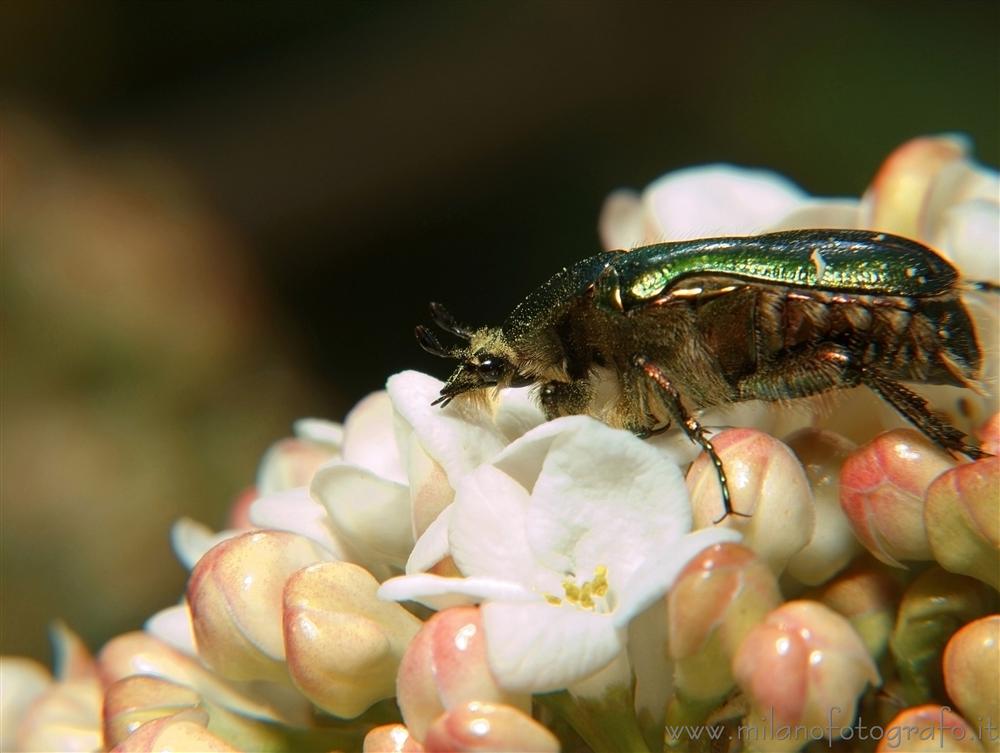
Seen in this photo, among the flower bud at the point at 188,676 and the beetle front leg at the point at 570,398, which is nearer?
the beetle front leg at the point at 570,398

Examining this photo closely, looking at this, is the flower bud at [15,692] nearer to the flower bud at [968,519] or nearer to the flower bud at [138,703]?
the flower bud at [138,703]

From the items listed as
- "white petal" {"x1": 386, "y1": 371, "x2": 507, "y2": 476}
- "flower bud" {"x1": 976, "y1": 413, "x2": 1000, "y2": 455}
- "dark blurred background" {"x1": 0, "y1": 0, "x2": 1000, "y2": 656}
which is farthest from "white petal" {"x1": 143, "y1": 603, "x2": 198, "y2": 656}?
"dark blurred background" {"x1": 0, "y1": 0, "x2": 1000, "y2": 656}

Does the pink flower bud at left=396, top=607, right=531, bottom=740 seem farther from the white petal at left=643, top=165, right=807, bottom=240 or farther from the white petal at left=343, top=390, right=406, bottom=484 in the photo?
the white petal at left=643, top=165, right=807, bottom=240

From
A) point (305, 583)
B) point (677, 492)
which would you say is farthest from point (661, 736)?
point (305, 583)

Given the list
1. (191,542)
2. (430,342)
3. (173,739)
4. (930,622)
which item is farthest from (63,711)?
(930,622)

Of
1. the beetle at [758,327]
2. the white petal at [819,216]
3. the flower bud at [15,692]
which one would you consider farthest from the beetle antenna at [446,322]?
the flower bud at [15,692]

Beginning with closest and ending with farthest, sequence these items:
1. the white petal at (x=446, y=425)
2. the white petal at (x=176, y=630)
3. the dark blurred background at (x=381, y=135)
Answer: the white petal at (x=446, y=425)
the white petal at (x=176, y=630)
the dark blurred background at (x=381, y=135)
